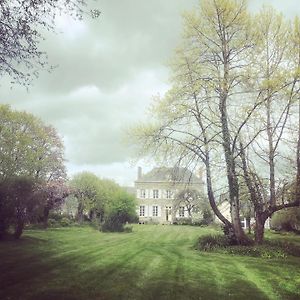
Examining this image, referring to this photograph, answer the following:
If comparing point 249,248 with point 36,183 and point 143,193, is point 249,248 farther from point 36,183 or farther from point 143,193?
point 143,193

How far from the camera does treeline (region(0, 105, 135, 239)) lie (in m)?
17.3

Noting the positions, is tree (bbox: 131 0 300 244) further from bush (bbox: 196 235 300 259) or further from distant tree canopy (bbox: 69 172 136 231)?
distant tree canopy (bbox: 69 172 136 231)

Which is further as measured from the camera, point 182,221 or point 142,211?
point 142,211

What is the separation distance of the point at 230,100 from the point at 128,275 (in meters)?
11.8

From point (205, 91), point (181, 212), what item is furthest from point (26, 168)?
point (181, 212)

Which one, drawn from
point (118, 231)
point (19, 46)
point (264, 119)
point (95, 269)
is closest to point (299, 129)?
point (264, 119)

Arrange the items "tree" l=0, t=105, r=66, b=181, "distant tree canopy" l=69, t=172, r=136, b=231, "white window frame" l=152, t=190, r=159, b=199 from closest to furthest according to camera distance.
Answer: "tree" l=0, t=105, r=66, b=181, "distant tree canopy" l=69, t=172, r=136, b=231, "white window frame" l=152, t=190, r=159, b=199

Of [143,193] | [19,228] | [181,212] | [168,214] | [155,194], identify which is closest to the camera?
[19,228]

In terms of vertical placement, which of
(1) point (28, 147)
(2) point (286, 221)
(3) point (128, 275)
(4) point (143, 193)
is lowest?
(3) point (128, 275)

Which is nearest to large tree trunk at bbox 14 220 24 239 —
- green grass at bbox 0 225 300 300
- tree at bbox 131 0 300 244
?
green grass at bbox 0 225 300 300

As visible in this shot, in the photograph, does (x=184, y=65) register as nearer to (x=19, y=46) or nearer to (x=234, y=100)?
(x=234, y=100)

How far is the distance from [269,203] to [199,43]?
377 inches

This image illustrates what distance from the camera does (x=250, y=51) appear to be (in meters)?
19.5

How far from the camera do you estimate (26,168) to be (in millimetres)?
25484
